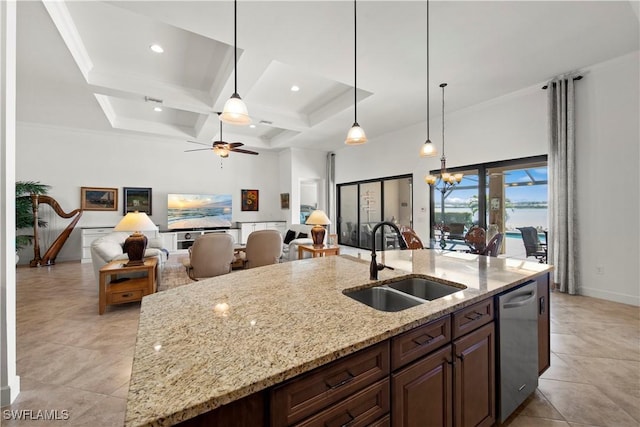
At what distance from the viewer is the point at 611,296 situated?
12.0 ft

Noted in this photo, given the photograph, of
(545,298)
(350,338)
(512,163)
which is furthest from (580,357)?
(512,163)

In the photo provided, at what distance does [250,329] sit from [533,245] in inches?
213

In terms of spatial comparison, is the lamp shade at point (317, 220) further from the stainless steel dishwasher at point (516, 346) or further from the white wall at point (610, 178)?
the white wall at point (610, 178)

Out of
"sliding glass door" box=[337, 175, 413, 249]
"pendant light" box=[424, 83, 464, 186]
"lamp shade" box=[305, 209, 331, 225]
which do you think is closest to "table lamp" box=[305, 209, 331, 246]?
"lamp shade" box=[305, 209, 331, 225]

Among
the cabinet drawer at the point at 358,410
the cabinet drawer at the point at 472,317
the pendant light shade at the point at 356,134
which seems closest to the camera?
the cabinet drawer at the point at 358,410

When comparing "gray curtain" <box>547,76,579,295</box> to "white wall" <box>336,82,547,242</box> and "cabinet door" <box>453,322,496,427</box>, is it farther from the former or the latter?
"cabinet door" <box>453,322,496,427</box>

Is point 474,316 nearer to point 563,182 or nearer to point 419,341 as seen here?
point 419,341

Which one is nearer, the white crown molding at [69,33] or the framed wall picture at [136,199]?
the white crown molding at [69,33]

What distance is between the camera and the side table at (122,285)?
3334 millimetres

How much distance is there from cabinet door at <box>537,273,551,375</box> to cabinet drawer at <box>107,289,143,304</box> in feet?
14.2

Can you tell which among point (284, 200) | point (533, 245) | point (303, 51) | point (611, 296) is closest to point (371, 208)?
point (284, 200)

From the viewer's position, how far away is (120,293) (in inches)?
136

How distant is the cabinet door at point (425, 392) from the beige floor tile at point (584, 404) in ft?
3.91

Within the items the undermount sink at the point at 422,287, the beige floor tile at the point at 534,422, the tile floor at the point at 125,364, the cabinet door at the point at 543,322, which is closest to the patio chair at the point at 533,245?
the tile floor at the point at 125,364
